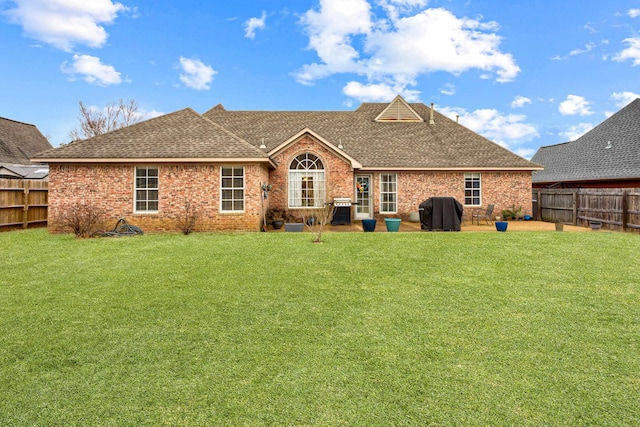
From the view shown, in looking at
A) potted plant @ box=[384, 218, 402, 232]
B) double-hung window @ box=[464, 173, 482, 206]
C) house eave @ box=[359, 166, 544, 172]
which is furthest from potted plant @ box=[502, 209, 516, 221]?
potted plant @ box=[384, 218, 402, 232]

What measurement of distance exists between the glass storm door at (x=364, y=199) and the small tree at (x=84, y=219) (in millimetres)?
11998

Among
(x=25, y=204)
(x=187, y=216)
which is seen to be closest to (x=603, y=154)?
(x=187, y=216)

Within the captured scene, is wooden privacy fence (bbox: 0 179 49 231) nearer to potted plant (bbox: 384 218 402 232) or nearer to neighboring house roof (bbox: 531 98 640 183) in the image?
potted plant (bbox: 384 218 402 232)

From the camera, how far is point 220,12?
14320 mm

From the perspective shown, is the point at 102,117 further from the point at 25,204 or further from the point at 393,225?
the point at 393,225

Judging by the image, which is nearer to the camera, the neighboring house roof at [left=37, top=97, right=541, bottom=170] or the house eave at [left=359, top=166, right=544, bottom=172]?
the neighboring house roof at [left=37, top=97, right=541, bottom=170]

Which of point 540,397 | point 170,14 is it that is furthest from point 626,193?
point 170,14

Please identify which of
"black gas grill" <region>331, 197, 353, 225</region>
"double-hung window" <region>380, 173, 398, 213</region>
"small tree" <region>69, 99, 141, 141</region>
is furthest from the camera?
"small tree" <region>69, 99, 141, 141</region>

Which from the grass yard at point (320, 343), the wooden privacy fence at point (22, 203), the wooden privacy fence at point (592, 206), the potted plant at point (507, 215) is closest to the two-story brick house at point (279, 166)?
the potted plant at point (507, 215)

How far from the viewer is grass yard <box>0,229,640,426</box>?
2842mm

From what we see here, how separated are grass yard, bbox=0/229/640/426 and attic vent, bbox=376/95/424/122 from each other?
16.7 metres

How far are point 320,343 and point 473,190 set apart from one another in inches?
706

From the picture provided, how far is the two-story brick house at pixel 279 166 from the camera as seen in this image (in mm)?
14086

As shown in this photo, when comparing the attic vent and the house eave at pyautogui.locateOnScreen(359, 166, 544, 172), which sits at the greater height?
the attic vent
